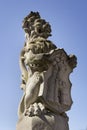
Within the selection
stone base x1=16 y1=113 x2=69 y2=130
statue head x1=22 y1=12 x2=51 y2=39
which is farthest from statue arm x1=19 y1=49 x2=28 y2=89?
stone base x1=16 y1=113 x2=69 y2=130

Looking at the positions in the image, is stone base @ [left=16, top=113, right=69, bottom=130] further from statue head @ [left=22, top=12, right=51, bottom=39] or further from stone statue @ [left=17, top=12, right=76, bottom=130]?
statue head @ [left=22, top=12, right=51, bottom=39]

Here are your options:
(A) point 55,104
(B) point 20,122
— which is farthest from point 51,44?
(B) point 20,122

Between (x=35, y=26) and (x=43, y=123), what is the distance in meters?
2.77

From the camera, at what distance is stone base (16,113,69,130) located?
24.1 ft

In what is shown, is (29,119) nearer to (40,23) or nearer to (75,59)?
(75,59)

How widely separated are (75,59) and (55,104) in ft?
4.80

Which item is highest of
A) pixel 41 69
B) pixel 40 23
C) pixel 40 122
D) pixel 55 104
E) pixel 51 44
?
pixel 40 23

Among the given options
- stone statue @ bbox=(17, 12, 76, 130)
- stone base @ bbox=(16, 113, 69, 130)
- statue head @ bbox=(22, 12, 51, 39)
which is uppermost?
statue head @ bbox=(22, 12, 51, 39)

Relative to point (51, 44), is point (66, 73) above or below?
below

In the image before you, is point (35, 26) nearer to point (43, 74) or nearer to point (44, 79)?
point (43, 74)

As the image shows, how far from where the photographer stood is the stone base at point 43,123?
290 inches

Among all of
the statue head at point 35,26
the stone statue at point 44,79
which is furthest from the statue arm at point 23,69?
the statue head at point 35,26

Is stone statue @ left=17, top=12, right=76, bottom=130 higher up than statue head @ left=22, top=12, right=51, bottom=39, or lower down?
lower down

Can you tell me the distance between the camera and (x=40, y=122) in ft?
24.3
